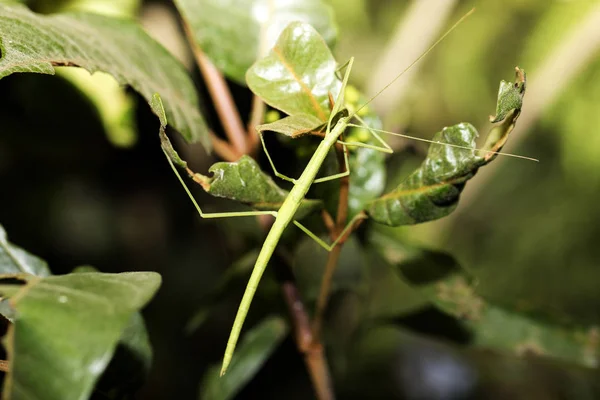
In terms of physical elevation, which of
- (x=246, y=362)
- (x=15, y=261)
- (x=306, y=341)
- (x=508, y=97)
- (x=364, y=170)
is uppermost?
(x=508, y=97)

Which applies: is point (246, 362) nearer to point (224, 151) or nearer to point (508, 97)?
point (224, 151)

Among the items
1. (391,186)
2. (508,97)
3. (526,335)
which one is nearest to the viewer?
(508,97)

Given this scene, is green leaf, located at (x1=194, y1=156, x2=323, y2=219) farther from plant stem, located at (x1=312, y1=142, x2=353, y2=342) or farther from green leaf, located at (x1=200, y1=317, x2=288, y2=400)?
green leaf, located at (x1=200, y1=317, x2=288, y2=400)

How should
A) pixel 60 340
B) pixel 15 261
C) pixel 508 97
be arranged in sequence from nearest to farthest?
pixel 60 340, pixel 508 97, pixel 15 261

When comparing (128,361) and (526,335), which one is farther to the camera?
(526,335)

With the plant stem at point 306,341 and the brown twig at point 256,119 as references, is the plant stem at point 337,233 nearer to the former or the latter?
the plant stem at point 306,341

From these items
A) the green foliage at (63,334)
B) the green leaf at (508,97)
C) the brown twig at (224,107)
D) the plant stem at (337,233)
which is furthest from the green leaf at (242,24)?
the green foliage at (63,334)

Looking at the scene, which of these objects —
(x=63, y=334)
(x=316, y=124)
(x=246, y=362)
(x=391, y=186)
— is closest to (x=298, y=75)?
(x=316, y=124)

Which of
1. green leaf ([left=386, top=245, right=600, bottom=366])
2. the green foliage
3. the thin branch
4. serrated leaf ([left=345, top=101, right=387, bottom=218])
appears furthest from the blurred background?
the green foliage
